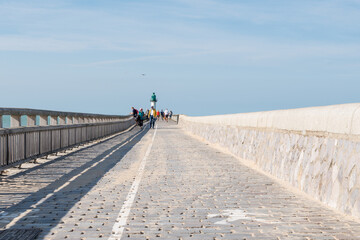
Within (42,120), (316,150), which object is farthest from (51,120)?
(316,150)

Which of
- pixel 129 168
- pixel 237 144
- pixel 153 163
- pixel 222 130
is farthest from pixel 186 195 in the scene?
pixel 222 130

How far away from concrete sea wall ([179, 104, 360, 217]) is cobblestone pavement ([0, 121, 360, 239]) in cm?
32

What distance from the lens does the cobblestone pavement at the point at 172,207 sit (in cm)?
638

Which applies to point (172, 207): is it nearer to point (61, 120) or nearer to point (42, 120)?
point (42, 120)

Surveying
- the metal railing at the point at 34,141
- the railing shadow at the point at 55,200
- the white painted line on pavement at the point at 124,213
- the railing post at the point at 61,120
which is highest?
the railing post at the point at 61,120

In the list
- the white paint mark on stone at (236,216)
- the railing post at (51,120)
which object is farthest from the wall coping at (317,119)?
the railing post at (51,120)

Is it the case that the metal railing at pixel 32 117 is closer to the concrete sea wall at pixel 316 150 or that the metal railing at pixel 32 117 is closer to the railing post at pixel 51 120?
the railing post at pixel 51 120

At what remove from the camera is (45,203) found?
8.43 metres

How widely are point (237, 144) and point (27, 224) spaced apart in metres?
12.6

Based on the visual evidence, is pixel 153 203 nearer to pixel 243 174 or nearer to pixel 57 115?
pixel 243 174

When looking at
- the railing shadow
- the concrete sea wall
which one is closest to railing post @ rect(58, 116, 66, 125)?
the railing shadow

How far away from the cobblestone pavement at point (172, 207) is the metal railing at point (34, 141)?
0.56 metres

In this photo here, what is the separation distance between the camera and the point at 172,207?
8055 mm

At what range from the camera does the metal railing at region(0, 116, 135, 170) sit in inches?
473
